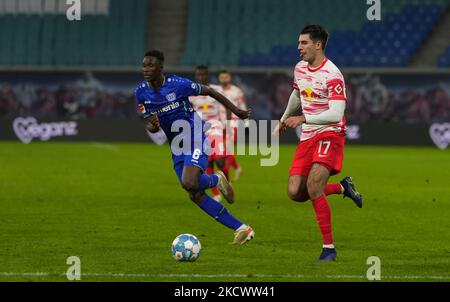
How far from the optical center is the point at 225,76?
63.2 ft

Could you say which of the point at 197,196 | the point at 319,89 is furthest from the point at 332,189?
the point at 319,89

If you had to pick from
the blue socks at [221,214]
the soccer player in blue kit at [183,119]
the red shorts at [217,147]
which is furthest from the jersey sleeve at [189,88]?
the red shorts at [217,147]

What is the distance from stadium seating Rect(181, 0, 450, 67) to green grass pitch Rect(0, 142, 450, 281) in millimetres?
12529

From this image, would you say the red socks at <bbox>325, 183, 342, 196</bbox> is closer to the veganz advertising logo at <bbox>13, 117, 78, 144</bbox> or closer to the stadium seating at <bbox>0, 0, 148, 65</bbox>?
the veganz advertising logo at <bbox>13, 117, 78, 144</bbox>

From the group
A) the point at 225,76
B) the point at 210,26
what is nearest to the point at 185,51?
the point at 210,26

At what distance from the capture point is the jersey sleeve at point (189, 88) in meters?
11.2

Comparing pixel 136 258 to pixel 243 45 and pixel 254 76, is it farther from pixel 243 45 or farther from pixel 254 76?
pixel 243 45

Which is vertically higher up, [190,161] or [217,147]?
[190,161]

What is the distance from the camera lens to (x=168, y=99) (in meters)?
11.3

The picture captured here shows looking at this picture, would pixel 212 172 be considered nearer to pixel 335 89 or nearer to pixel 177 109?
pixel 177 109

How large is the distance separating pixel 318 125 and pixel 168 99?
1.89m

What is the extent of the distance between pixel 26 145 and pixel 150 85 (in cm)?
2082

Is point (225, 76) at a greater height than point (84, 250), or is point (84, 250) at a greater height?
point (225, 76)

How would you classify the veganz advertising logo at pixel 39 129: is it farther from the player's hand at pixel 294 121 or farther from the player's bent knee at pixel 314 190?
the player's hand at pixel 294 121
